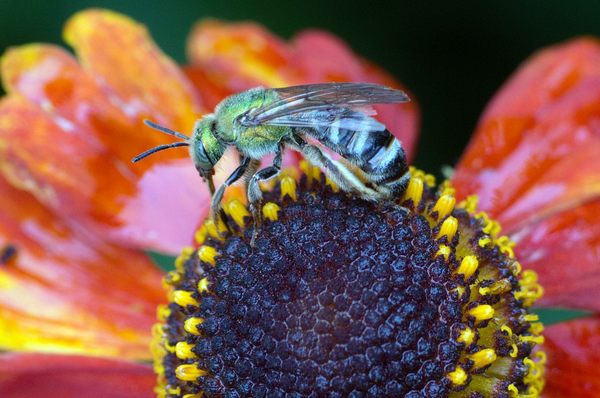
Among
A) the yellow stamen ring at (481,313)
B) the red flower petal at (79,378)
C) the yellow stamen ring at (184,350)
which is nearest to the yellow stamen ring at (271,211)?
the yellow stamen ring at (184,350)

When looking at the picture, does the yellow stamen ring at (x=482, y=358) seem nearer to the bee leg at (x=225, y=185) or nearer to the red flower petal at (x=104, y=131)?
the bee leg at (x=225, y=185)

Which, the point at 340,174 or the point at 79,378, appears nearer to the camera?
the point at 340,174

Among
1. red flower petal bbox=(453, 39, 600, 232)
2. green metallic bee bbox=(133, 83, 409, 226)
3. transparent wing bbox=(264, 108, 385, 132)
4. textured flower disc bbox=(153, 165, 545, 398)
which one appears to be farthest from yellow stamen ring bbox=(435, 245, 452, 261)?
red flower petal bbox=(453, 39, 600, 232)

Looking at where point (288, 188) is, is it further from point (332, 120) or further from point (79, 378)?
point (79, 378)

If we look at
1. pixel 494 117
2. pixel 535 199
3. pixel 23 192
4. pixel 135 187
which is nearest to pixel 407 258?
pixel 535 199

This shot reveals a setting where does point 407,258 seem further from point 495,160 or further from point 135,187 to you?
point 135,187

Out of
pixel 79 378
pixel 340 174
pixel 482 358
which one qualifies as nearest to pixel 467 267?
pixel 482 358
